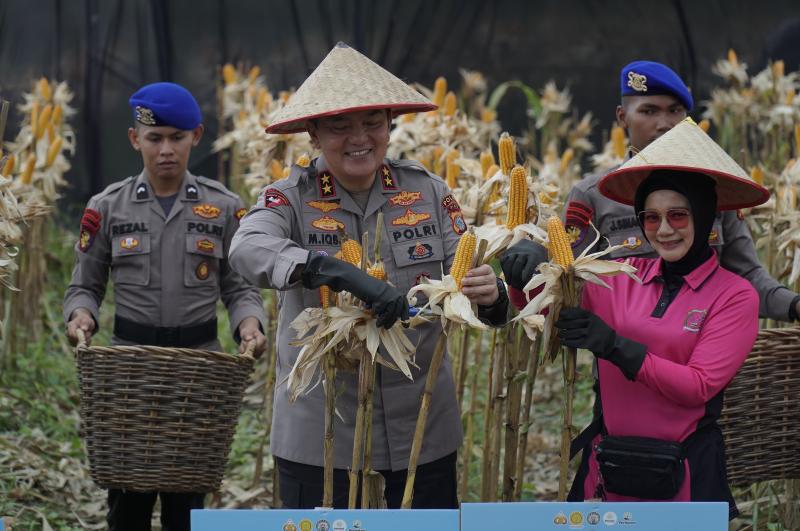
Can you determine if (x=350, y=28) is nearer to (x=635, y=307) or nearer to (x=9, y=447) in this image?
(x=9, y=447)

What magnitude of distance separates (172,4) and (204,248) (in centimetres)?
505

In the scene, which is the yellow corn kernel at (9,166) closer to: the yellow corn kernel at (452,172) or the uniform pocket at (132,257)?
the uniform pocket at (132,257)

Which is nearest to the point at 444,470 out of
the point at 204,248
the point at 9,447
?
the point at 204,248

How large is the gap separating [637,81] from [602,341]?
138 centimetres

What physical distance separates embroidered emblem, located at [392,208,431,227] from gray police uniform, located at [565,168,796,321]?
0.69 m

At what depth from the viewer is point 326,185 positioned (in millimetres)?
2781

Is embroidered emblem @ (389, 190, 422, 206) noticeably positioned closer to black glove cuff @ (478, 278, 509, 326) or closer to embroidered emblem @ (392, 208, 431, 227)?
embroidered emblem @ (392, 208, 431, 227)

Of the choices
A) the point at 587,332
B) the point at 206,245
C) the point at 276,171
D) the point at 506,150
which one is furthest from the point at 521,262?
the point at 276,171

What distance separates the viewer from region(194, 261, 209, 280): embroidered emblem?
381cm

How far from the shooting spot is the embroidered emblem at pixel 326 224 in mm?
2746

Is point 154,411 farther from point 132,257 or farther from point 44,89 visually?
point 44,89

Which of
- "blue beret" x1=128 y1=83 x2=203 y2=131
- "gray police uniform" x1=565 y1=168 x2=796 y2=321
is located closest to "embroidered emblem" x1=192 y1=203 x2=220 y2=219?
"blue beret" x1=128 y1=83 x2=203 y2=131

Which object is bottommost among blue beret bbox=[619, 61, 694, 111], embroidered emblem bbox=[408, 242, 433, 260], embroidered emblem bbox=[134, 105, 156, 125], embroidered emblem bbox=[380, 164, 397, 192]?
embroidered emblem bbox=[408, 242, 433, 260]

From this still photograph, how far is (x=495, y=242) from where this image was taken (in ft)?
9.45
